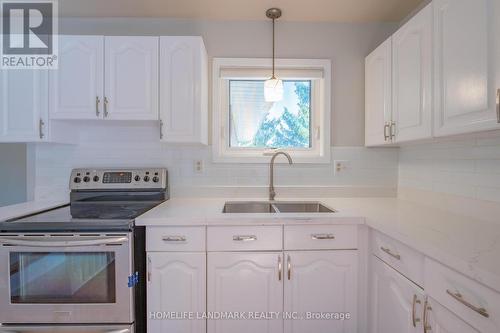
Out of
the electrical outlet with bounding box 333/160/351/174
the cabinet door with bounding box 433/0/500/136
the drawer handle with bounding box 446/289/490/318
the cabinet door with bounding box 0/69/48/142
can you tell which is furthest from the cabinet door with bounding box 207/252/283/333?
the cabinet door with bounding box 0/69/48/142

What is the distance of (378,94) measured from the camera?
1.83 m

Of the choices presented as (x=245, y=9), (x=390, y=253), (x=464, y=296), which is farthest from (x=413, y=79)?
(x=245, y=9)

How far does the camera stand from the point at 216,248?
1.46 metres

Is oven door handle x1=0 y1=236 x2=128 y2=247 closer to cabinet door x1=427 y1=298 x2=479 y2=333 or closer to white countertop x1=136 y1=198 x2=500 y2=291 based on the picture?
white countertop x1=136 y1=198 x2=500 y2=291

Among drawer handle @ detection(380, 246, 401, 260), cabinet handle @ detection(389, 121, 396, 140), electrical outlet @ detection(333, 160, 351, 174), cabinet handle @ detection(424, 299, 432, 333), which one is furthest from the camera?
electrical outlet @ detection(333, 160, 351, 174)

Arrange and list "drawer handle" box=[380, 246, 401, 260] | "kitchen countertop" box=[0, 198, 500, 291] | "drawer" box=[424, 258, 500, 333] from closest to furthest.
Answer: "drawer" box=[424, 258, 500, 333]
"kitchen countertop" box=[0, 198, 500, 291]
"drawer handle" box=[380, 246, 401, 260]

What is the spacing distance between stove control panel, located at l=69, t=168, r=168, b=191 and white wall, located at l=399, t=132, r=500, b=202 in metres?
1.85

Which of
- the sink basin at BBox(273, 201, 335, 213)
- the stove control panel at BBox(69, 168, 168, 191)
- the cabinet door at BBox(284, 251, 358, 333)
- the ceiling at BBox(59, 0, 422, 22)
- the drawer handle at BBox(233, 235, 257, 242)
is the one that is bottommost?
the cabinet door at BBox(284, 251, 358, 333)

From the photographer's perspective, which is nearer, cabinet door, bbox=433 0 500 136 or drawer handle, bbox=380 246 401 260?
cabinet door, bbox=433 0 500 136

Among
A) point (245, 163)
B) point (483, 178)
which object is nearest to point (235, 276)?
point (245, 163)

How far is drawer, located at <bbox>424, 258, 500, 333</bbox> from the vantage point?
0.74m

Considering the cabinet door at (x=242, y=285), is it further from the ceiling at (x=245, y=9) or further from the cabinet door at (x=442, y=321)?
the ceiling at (x=245, y=9)

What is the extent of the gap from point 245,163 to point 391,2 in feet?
5.09

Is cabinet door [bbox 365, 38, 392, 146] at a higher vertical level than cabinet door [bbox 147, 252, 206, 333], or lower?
higher
